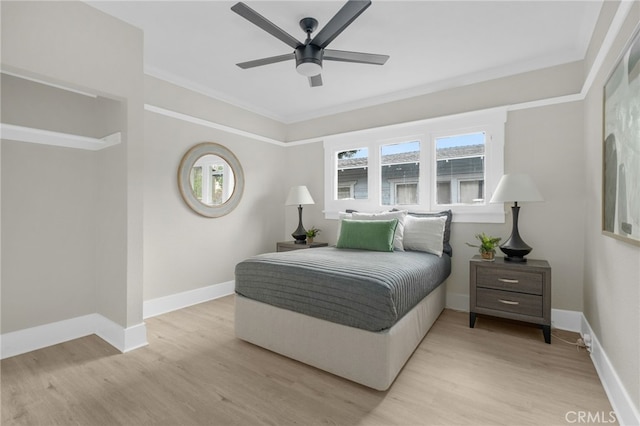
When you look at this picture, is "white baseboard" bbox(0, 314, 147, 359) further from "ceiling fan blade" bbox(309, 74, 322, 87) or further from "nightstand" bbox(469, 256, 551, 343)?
"nightstand" bbox(469, 256, 551, 343)

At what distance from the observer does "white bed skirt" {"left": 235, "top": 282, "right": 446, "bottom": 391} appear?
Answer: 1807 mm

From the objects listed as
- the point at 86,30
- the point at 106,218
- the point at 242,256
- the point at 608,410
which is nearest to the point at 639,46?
the point at 608,410

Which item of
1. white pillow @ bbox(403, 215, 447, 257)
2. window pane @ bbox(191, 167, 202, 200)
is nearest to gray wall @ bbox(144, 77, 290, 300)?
window pane @ bbox(191, 167, 202, 200)

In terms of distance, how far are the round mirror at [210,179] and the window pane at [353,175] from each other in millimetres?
1451

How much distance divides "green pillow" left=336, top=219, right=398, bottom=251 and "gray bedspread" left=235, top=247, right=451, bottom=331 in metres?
0.33

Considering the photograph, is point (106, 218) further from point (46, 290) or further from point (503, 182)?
point (503, 182)

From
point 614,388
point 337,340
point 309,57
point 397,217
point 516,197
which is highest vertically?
point 309,57

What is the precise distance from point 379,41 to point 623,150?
197 cm

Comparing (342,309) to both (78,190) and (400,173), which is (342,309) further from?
(78,190)

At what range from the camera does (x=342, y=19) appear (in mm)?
1899

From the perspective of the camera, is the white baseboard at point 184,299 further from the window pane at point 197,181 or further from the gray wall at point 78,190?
the window pane at point 197,181

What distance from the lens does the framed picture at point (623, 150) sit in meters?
1.41

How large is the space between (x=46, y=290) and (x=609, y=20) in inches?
186

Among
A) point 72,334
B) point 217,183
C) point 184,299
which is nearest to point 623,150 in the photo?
point 217,183
